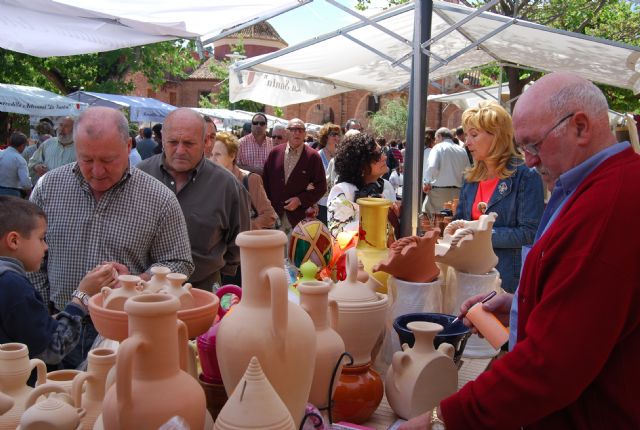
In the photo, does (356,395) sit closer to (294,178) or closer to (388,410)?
(388,410)

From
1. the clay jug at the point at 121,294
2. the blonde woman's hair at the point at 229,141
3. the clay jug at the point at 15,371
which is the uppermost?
the blonde woman's hair at the point at 229,141

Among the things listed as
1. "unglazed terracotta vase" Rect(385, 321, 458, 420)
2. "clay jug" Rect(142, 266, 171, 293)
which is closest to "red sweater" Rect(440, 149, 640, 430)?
"unglazed terracotta vase" Rect(385, 321, 458, 420)

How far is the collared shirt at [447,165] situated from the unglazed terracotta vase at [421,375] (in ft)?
18.8

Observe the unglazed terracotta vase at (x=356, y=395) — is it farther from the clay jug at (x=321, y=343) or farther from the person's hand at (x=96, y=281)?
the person's hand at (x=96, y=281)

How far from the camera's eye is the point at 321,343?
1519mm

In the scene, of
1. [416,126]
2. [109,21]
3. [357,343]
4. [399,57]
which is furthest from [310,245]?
[399,57]

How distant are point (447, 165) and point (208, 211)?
4858mm

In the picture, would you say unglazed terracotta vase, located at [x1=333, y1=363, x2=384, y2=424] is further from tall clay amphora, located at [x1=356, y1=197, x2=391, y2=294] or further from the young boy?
the young boy

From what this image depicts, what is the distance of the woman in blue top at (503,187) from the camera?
2971 millimetres

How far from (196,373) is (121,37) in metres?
3.10

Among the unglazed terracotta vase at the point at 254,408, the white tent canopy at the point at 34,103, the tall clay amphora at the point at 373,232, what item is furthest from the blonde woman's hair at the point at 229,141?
the white tent canopy at the point at 34,103

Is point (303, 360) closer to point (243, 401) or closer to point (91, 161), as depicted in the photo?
point (243, 401)

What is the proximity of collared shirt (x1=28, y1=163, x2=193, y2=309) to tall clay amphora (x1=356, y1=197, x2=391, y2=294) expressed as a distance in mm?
723

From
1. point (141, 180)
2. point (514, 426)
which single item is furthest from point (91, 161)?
point (514, 426)
